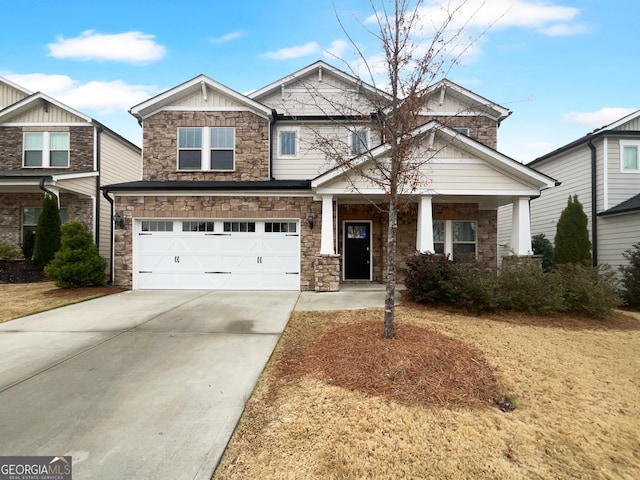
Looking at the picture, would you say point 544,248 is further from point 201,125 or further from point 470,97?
point 201,125

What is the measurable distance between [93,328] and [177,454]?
4.54 meters

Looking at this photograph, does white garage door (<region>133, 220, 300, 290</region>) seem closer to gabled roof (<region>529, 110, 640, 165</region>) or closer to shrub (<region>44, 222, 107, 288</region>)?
shrub (<region>44, 222, 107, 288</region>)

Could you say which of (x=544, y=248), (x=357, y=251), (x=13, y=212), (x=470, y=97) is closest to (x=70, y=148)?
(x=13, y=212)

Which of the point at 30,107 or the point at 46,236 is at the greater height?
the point at 30,107

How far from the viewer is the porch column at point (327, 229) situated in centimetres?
935

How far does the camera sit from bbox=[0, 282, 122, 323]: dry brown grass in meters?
7.23

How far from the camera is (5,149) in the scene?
13477 millimetres

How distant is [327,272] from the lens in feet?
Answer: 30.9

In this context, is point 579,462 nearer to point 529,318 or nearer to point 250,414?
point 250,414

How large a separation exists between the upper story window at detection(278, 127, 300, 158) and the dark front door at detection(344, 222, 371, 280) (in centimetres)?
342

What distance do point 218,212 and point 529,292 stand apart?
8451 millimetres

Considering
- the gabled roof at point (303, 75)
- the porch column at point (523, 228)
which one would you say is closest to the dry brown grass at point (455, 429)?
the porch column at point (523, 228)

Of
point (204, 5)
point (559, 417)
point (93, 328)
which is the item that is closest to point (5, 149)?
point (204, 5)

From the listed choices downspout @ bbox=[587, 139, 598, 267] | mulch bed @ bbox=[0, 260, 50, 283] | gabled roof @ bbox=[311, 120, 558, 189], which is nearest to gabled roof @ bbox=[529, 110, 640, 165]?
downspout @ bbox=[587, 139, 598, 267]
